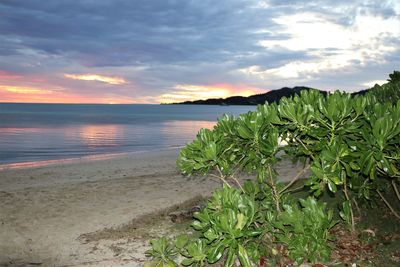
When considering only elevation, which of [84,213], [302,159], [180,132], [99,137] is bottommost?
[180,132]

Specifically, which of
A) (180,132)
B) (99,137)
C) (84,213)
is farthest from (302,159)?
(180,132)

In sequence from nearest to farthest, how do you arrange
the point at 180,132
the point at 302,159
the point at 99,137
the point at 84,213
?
1. the point at 302,159
2. the point at 84,213
3. the point at 99,137
4. the point at 180,132

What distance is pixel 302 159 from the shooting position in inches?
210

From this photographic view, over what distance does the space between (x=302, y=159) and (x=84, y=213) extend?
22.1 ft

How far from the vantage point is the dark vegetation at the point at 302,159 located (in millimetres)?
3416

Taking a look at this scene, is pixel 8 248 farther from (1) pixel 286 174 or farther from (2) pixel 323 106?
(1) pixel 286 174

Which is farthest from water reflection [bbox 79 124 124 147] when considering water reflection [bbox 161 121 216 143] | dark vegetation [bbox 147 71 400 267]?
dark vegetation [bbox 147 71 400 267]

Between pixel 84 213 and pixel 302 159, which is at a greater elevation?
pixel 302 159

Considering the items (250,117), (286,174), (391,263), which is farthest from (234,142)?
(286,174)

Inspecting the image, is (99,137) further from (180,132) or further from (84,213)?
(84,213)

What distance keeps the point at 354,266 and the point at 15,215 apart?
866 centimetres

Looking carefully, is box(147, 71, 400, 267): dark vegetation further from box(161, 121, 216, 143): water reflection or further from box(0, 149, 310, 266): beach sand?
box(161, 121, 216, 143): water reflection

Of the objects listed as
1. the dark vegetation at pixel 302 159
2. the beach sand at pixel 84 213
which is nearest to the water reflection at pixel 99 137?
the beach sand at pixel 84 213

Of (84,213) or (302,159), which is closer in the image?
(302,159)
